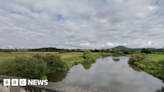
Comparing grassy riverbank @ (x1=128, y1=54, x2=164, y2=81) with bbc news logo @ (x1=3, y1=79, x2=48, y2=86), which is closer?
bbc news logo @ (x1=3, y1=79, x2=48, y2=86)

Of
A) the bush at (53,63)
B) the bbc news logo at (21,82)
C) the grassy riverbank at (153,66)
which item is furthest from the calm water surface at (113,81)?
the bbc news logo at (21,82)

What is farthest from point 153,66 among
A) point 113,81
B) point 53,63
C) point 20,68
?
point 20,68

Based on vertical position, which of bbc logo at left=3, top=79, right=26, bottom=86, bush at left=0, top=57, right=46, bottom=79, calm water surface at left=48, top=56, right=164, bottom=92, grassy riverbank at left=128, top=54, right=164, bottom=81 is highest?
bbc logo at left=3, top=79, right=26, bottom=86

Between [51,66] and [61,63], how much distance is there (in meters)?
2.97

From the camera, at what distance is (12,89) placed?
223 centimetres

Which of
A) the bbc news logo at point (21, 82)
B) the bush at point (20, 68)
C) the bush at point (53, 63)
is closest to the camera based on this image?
the bbc news logo at point (21, 82)

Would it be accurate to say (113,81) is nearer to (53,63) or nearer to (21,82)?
(53,63)

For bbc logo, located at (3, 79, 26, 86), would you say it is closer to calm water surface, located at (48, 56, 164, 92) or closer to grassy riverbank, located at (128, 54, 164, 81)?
calm water surface, located at (48, 56, 164, 92)

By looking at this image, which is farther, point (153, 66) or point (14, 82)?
point (153, 66)

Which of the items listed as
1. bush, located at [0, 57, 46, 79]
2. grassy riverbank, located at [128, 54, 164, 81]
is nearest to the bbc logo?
bush, located at [0, 57, 46, 79]

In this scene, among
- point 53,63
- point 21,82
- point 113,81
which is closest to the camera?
point 21,82

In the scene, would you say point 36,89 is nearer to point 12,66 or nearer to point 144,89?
point 12,66

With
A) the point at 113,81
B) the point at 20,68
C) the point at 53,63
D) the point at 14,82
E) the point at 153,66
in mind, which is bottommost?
the point at 113,81

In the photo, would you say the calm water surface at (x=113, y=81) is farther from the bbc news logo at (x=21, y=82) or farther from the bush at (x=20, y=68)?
the bbc news logo at (x=21, y=82)
